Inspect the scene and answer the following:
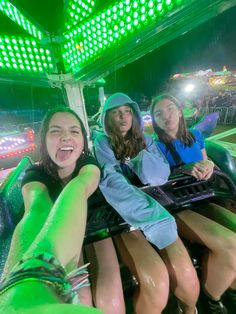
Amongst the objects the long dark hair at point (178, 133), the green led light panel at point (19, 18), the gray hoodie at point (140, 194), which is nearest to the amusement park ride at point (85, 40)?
the green led light panel at point (19, 18)

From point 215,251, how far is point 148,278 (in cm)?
49

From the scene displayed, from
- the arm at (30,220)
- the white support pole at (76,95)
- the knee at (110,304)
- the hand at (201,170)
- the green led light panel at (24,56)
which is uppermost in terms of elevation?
the green led light panel at (24,56)

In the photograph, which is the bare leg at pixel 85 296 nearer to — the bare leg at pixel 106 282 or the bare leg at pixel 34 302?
the bare leg at pixel 106 282

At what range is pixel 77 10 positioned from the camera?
122 centimetres

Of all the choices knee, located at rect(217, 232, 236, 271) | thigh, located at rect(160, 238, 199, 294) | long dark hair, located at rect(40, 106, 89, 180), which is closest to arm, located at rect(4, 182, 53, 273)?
long dark hair, located at rect(40, 106, 89, 180)

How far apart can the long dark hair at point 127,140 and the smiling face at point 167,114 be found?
1.30 ft

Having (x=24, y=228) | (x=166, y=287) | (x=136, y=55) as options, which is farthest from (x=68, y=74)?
(x=166, y=287)

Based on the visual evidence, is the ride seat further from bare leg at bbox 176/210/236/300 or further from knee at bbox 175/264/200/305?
knee at bbox 175/264/200/305

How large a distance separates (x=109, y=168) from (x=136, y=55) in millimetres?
797

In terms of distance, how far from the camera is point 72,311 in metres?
0.32

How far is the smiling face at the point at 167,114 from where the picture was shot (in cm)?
197

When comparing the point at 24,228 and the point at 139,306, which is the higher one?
the point at 24,228

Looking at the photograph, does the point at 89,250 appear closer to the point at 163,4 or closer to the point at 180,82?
the point at 163,4

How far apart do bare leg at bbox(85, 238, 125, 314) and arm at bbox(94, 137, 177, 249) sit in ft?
0.84
